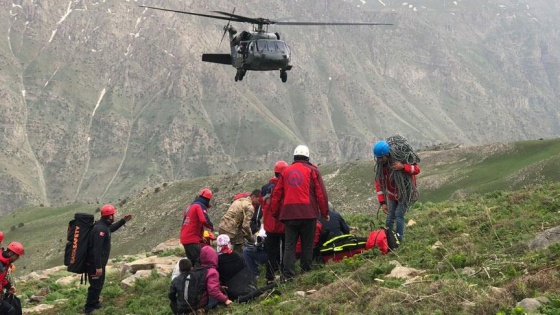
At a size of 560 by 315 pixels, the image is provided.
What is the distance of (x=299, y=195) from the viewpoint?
36.6 ft

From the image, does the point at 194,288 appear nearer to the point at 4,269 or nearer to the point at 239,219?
the point at 239,219

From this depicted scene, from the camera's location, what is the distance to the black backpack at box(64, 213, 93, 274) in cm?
1263

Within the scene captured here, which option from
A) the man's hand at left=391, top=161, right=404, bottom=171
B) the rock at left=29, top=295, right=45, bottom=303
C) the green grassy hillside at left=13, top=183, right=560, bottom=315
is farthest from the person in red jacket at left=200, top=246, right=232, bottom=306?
the rock at left=29, top=295, right=45, bottom=303

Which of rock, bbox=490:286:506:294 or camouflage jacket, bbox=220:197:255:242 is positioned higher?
camouflage jacket, bbox=220:197:255:242

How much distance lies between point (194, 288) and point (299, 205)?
2.54m

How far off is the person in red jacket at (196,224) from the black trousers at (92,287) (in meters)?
1.98

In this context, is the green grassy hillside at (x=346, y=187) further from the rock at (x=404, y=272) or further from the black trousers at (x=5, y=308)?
the black trousers at (x=5, y=308)

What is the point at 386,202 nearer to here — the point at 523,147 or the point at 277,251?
the point at 277,251

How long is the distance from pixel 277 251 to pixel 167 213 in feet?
201

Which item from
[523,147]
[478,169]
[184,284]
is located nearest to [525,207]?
[184,284]

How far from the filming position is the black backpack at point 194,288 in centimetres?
1084

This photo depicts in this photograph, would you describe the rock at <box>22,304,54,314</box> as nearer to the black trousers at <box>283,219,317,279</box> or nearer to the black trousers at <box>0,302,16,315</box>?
the black trousers at <box>0,302,16,315</box>

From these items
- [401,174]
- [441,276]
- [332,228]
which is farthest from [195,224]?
[441,276]

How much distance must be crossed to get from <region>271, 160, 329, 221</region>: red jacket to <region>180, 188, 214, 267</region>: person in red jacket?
7.03 ft
